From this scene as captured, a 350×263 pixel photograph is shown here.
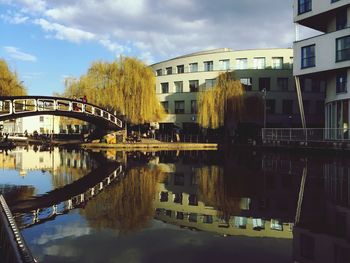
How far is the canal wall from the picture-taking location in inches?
200

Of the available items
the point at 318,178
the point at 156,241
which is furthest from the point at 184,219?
the point at 318,178

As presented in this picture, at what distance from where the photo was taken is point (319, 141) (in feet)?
118

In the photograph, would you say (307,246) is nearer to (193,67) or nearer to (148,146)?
(148,146)

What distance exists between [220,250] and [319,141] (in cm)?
3105

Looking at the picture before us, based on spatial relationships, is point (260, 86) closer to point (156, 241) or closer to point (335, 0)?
point (335, 0)

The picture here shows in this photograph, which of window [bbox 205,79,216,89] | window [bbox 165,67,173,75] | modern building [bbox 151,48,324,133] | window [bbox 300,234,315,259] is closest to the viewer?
window [bbox 300,234,315,259]

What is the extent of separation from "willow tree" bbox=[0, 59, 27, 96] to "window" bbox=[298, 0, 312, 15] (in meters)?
32.6

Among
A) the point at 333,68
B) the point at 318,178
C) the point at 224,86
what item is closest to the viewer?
the point at 318,178

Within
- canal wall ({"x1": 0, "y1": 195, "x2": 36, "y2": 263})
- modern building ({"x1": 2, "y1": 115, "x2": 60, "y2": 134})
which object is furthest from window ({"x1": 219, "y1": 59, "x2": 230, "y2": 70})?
canal wall ({"x1": 0, "y1": 195, "x2": 36, "y2": 263})

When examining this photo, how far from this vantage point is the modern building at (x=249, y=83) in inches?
2477

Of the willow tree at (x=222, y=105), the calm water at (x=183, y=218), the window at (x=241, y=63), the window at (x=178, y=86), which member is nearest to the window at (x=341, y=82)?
the willow tree at (x=222, y=105)

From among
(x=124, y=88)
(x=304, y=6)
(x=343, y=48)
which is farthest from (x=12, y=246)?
(x=124, y=88)

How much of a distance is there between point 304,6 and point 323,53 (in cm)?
556

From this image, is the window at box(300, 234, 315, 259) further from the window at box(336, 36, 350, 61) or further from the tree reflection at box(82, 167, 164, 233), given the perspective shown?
the window at box(336, 36, 350, 61)
